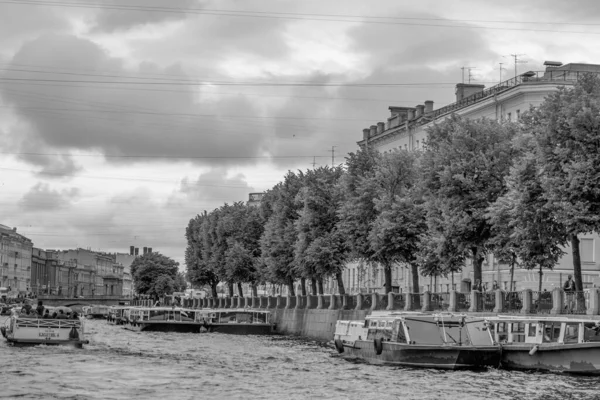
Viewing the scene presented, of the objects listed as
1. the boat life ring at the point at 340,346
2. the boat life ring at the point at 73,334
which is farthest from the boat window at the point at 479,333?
the boat life ring at the point at 73,334

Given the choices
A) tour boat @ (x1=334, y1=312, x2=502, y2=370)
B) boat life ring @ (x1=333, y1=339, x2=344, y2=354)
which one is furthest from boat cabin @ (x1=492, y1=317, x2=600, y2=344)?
boat life ring @ (x1=333, y1=339, x2=344, y2=354)

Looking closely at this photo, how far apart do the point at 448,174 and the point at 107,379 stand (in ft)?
113

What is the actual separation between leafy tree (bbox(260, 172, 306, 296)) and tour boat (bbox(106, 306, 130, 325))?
28.9 meters

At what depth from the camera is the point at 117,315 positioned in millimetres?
164500

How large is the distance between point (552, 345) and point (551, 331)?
9.16ft

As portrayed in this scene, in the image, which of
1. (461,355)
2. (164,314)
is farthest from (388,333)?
(164,314)

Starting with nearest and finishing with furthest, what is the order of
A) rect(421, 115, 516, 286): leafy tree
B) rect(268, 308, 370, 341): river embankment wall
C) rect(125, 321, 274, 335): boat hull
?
rect(421, 115, 516, 286): leafy tree → rect(268, 308, 370, 341): river embankment wall → rect(125, 321, 274, 335): boat hull

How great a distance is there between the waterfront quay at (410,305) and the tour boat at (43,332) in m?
24.3

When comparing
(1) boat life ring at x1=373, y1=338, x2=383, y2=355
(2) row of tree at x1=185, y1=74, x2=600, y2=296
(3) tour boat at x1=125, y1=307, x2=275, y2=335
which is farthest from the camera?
(3) tour boat at x1=125, y1=307, x2=275, y2=335

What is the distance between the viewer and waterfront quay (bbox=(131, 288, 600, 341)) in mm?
67938

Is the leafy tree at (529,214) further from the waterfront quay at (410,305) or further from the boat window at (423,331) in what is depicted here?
the boat window at (423,331)

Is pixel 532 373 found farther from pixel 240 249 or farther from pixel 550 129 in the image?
pixel 240 249

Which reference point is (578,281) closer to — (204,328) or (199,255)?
(204,328)

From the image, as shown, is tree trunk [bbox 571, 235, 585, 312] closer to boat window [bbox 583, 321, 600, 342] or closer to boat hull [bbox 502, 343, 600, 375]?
boat hull [bbox 502, 343, 600, 375]
